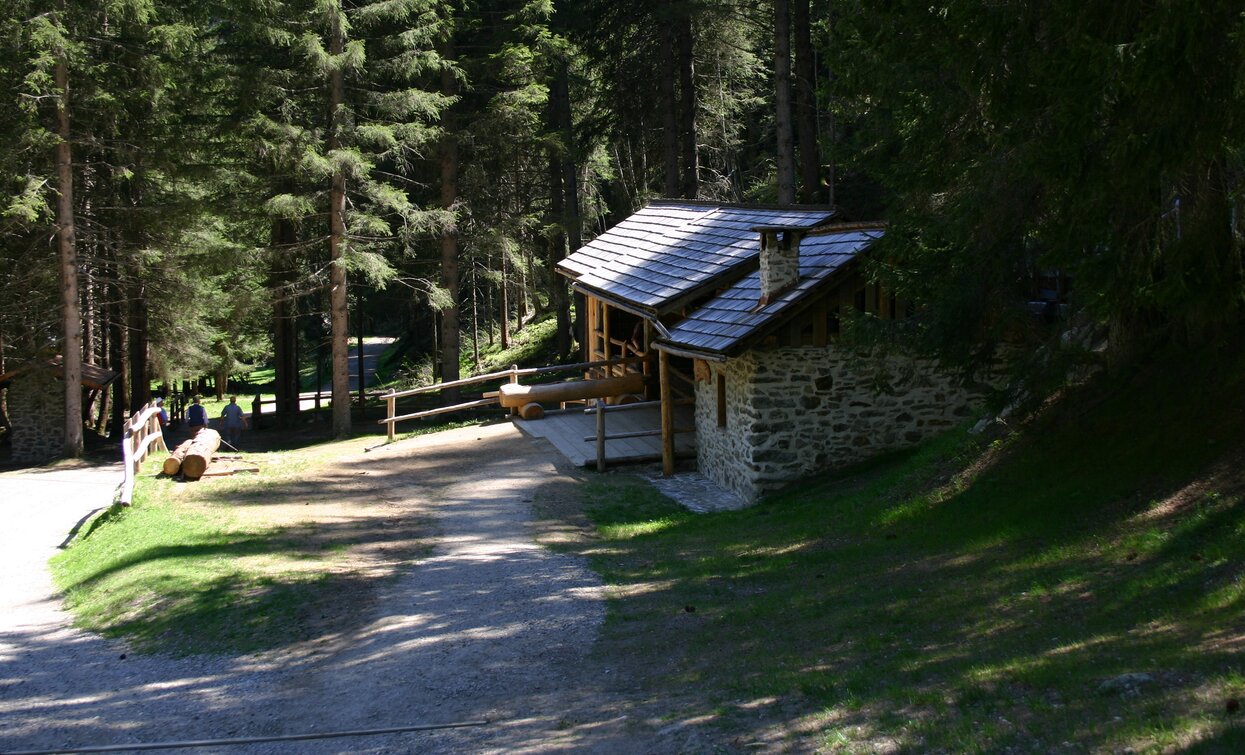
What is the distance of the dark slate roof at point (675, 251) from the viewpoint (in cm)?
1694

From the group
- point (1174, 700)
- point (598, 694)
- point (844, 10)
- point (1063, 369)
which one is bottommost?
point (598, 694)

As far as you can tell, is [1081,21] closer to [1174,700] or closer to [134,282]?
[1174,700]

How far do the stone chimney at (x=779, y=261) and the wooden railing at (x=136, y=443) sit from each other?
9.60 meters

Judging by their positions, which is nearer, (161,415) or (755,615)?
(755,615)

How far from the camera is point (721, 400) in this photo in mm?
16000

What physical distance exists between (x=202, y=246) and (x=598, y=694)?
2387 cm

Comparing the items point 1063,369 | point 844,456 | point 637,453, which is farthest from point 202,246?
point 1063,369

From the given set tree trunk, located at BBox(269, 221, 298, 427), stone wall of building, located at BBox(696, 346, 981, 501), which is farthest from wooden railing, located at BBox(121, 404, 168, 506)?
stone wall of building, located at BBox(696, 346, 981, 501)

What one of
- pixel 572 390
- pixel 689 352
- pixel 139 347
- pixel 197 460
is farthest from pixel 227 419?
pixel 689 352

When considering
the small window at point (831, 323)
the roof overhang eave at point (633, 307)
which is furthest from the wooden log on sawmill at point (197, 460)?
the small window at point (831, 323)

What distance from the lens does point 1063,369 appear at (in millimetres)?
9242

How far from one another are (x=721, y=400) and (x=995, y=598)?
29.0ft

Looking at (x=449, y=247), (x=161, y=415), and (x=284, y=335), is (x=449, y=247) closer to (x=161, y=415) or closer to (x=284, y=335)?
(x=284, y=335)

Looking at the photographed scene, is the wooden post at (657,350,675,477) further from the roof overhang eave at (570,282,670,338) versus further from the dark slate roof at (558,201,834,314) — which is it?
the dark slate roof at (558,201,834,314)
